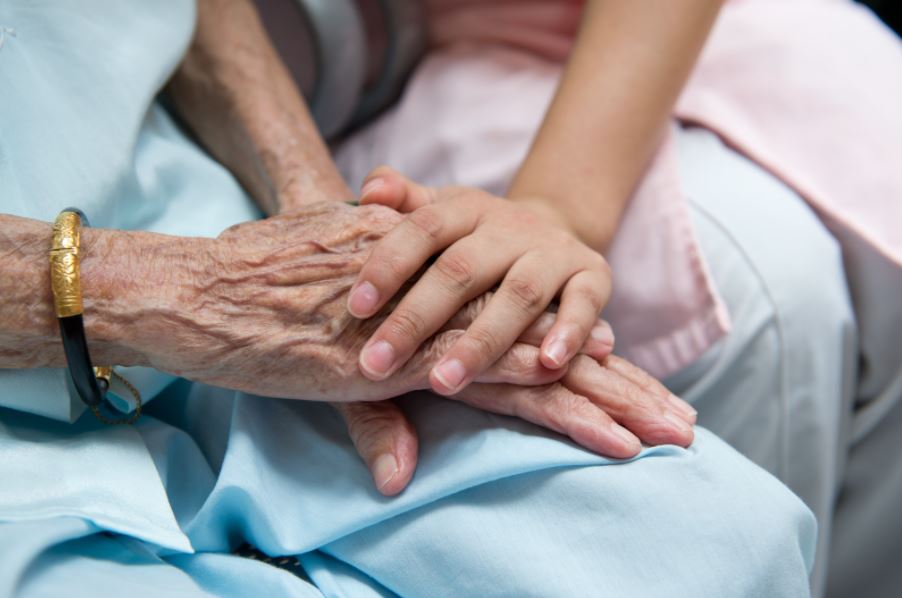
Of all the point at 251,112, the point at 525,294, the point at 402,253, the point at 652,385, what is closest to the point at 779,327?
the point at 652,385

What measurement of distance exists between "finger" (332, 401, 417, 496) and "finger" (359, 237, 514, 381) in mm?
59

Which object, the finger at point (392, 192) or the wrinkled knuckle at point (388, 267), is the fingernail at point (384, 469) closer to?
the wrinkled knuckle at point (388, 267)

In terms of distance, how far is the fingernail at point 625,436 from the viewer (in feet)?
2.22

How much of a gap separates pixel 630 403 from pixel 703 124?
0.48 meters

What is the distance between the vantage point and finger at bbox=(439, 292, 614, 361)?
727 millimetres

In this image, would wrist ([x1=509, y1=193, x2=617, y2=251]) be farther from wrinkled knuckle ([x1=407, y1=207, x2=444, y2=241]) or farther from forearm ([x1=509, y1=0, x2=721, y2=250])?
wrinkled knuckle ([x1=407, y1=207, x2=444, y2=241])

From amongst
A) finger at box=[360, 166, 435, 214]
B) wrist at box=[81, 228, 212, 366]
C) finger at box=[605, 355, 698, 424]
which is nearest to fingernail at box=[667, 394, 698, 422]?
finger at box=[605, 355, 698, 424]

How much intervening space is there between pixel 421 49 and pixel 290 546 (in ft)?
2.50

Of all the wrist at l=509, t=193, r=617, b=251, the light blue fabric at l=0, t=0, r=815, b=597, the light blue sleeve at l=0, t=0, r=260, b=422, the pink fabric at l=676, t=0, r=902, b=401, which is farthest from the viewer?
the pink fabric at l=676, t=0, r=902, b=401

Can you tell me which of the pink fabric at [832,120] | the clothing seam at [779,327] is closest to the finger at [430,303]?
the clothing seam at [779,327]

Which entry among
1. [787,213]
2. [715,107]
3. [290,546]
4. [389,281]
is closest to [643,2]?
[715,107]

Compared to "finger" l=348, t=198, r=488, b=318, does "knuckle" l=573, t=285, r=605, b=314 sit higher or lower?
lower

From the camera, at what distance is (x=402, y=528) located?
67cm

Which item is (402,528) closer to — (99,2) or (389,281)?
(389,281)
